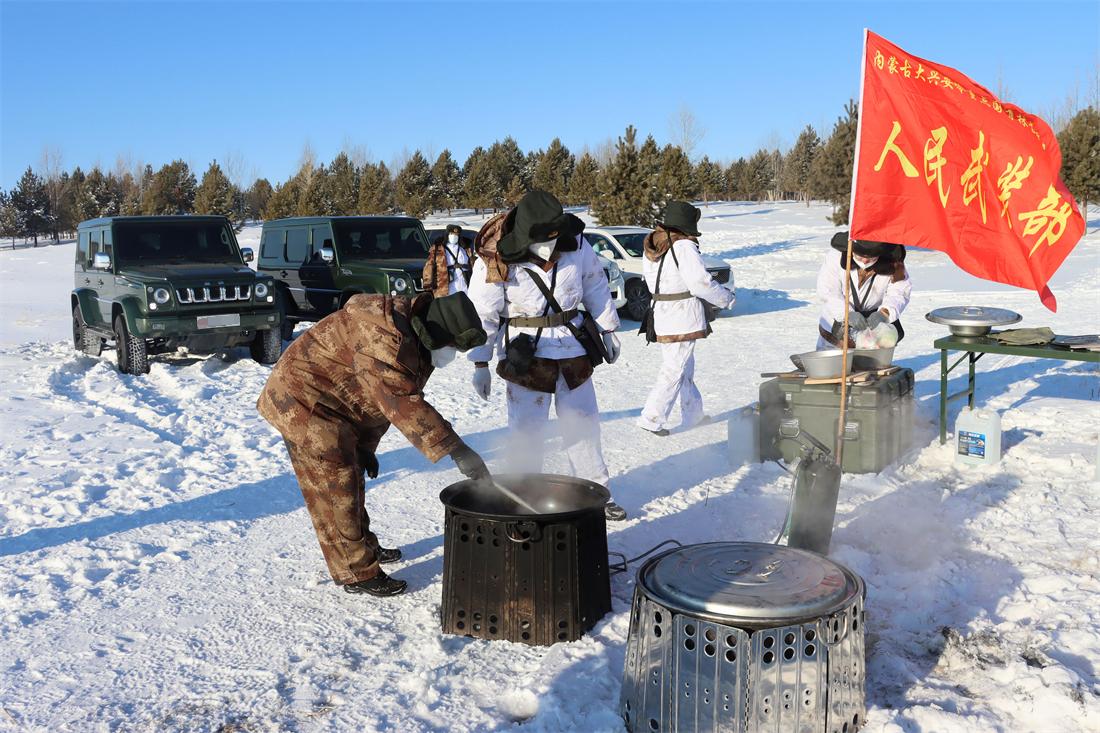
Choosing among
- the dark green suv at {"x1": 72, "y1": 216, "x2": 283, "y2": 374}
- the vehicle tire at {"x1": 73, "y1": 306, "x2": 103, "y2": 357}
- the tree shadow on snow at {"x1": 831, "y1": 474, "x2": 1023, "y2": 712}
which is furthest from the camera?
the vehicle tire at {"x1": 73, "y1": 306, "x2": 103, "y2": 357}

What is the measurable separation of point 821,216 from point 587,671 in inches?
1919

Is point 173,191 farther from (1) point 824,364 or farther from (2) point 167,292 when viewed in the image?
(1) point 824,364

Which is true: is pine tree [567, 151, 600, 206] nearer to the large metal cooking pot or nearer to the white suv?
the white suv

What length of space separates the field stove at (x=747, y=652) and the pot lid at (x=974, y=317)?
4066 millimetres

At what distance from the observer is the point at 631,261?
15656 mm

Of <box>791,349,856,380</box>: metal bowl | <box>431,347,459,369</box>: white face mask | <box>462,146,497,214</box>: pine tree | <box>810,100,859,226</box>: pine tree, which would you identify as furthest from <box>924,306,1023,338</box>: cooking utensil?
<box>462,146,497,214</box>: pine tree

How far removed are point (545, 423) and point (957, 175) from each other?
275cm

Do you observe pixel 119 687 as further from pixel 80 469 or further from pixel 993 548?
pixel 993 548

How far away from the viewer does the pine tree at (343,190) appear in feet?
167

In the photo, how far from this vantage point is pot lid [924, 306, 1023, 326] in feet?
20.9

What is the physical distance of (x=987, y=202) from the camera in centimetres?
491

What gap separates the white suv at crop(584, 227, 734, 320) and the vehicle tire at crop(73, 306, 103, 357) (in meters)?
7.54

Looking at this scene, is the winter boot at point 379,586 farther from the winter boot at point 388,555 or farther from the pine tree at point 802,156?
the pine tree at point 802,156

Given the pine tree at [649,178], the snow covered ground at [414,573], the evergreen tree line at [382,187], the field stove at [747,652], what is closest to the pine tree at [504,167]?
the evergreen tree line at [382,187]
